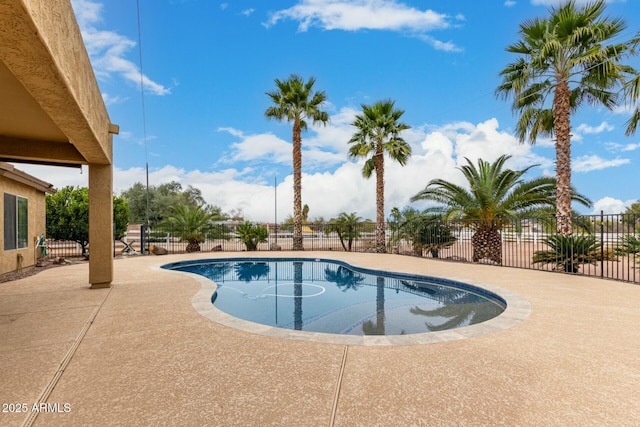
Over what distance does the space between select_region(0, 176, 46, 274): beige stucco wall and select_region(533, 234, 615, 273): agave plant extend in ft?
49.8

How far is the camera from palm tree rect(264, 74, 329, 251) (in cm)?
1664

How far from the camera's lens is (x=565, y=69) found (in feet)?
32.8

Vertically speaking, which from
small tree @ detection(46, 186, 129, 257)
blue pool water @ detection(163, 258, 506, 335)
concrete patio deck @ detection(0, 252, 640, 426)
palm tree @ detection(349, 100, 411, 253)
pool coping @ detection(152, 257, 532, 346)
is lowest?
blue pool water @ detection(163, 258, 506, 335)

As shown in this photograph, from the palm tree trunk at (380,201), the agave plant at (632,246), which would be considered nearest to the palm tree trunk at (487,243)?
the agave plant at (632,246)

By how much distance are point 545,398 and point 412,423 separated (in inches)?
45.9

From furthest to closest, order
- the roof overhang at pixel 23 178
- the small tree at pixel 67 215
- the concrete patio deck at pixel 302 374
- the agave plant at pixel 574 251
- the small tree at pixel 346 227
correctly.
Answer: the small tree at pixel 346 227 → the small tree at pixel 67 215 → the agave plant at pixel 574 251 → the roof overhang at pixel 23 178 → the concrete patio deck at pixel 302 374

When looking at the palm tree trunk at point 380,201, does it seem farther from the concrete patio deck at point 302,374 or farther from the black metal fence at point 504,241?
the concrete patio deck at point 302,374

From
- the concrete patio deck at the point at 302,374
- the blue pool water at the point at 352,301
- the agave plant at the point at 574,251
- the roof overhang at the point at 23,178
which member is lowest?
the blue pool water at the point at 352,301

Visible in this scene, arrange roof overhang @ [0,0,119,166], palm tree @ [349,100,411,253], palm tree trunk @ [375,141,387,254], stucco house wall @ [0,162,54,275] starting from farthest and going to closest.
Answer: palm tree trunk @ [375,141,387,254] < palm tree @ [349,100,411,253] < stucco house wall @ [0,162,54,275] < roof overhang @ [0,0,119,166]

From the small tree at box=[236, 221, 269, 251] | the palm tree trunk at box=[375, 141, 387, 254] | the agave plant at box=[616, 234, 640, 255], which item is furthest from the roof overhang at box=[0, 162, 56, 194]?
the agave plant at box=[616, 234, 640, 255]

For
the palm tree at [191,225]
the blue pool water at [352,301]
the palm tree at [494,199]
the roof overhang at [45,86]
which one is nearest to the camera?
the roof overhang at [45,86]

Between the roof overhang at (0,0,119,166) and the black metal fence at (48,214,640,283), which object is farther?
the black metal fence at (48,214,640,283)

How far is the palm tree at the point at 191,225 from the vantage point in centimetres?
1656

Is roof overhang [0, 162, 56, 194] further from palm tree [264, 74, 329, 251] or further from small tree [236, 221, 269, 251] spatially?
palm tree [264, 74, 329, 251]
